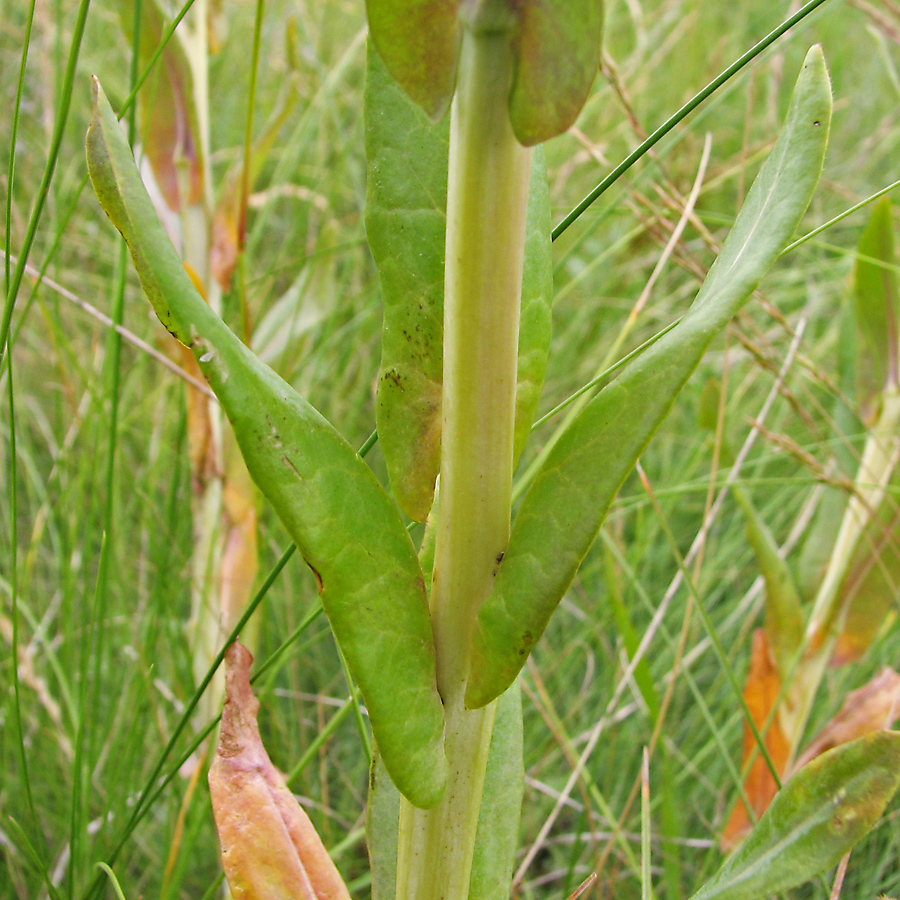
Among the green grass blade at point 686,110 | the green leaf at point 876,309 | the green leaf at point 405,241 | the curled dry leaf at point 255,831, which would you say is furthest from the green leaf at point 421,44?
the green leaf at point 876,309

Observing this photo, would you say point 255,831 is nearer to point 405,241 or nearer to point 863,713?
point 405,241

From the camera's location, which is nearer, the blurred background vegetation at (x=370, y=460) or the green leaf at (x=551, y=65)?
the green leaf at (x=551, y=65)

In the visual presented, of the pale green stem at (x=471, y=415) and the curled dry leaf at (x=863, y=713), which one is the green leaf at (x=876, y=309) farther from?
the pale green stem at (x=471, y=415)

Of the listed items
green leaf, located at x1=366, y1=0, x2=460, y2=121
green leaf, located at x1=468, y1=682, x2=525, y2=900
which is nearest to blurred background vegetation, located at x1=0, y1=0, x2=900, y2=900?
green leaf, located at x1=468, y1=682, x2=525, y2=900

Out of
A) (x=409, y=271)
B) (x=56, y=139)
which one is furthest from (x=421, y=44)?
(x=56, y=139)

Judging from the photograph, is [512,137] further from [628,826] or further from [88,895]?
[628,826]

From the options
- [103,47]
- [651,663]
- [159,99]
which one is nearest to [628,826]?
[651,663]
